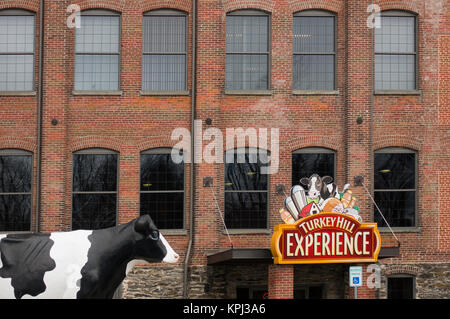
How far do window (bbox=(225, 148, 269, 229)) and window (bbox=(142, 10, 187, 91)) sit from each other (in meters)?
3.10

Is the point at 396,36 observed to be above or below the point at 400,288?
above

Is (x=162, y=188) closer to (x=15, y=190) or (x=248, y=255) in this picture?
(x=248, y=255)

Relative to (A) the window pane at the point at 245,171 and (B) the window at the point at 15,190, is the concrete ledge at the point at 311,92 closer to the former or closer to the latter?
(A) the window pane at the point at 245,171

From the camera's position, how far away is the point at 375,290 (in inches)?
918

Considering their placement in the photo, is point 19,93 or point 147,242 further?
point 19,93

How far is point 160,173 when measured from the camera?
23.8 metres

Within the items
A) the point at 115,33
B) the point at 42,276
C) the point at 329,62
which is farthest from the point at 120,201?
the point at 42,276

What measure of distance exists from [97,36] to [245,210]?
24.1 ft

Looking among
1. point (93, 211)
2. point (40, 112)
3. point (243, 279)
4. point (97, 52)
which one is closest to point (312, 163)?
point (243, 279)

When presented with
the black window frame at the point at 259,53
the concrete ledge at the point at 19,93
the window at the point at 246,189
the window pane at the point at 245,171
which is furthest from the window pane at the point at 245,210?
the concrete ledge at the point at 19,93

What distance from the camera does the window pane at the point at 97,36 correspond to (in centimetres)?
2419

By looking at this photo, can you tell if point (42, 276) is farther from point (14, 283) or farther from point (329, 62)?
point (329, 62)

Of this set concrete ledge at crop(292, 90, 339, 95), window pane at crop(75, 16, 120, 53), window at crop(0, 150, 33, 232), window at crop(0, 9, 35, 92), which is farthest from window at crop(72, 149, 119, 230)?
concrete ledge at crop(292, 90, 339, 95)

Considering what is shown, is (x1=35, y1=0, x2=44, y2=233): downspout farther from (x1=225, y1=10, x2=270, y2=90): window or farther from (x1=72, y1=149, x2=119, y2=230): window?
(x1=225, y1=10, x2=270, y2=90): window
